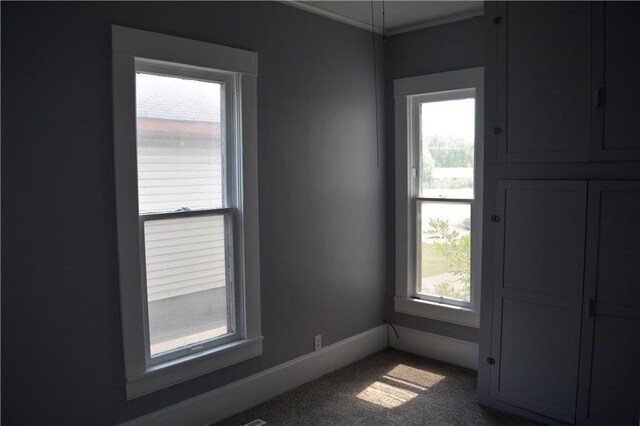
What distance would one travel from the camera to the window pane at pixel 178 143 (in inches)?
109

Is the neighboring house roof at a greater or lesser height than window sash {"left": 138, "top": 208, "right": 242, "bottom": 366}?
greater

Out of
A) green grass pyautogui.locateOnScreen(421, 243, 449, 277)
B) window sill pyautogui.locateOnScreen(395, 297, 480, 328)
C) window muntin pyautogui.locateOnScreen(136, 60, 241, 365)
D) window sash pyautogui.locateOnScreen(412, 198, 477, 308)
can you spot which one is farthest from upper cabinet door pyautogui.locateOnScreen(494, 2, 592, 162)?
window muntin pyautogui.locateOnScreen(136, 60, 241, 365)

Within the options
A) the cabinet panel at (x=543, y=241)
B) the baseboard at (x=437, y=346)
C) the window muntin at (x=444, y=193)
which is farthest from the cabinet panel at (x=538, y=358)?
the window muntin at (x=444, y=193)

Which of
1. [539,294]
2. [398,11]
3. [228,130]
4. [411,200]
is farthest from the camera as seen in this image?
[411,200]

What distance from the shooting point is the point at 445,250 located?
4.07m

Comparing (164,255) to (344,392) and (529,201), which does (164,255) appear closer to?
(344,392)

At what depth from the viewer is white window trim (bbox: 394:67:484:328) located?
3.78 meters

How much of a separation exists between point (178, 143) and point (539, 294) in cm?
220

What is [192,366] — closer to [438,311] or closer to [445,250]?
[438,311]

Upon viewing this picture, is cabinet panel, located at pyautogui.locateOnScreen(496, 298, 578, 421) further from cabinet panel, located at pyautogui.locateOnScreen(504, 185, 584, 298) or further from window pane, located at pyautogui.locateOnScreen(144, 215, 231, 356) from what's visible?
window pane, located at pyautogui.locateOnScreen(144, 215, 231, 356)

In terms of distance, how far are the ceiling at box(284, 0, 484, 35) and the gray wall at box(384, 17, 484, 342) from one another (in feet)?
0.21

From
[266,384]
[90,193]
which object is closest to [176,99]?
[90,193]

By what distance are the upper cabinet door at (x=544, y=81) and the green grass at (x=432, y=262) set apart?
3.90 feet

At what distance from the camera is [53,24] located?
7.79 ft
